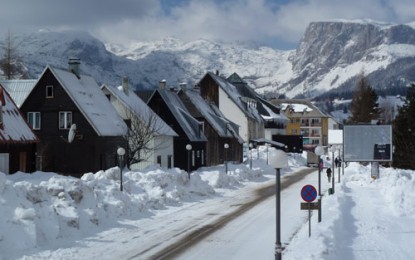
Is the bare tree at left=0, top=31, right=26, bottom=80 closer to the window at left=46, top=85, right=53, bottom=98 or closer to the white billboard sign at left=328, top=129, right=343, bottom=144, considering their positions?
the window at left=46, top=85, right=53, bottom=98

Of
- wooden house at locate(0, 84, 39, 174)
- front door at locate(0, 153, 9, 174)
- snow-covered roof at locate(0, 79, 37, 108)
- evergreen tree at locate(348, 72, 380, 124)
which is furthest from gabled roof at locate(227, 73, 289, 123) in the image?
front door at locate(0, 153, 9, 174)

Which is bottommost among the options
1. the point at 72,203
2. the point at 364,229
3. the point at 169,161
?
the point at 364,229

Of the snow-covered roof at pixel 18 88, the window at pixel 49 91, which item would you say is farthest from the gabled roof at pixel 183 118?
the window at pixel 49 91

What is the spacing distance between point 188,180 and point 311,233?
17.3m

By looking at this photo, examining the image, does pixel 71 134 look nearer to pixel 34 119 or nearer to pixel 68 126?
pixel 68 126

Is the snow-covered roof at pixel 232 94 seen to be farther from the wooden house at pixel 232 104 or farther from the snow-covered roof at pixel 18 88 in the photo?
the snow-covered roof at pixel 18 88

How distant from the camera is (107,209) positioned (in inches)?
947

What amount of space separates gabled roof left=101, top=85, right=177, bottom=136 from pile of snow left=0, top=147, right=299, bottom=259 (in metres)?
17.8

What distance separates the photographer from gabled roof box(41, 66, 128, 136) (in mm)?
46062

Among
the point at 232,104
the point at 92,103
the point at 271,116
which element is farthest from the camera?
the point at 271,116

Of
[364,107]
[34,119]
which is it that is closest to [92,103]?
[34,119]

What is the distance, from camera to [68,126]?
46688mm

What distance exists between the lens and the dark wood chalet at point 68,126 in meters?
46.0

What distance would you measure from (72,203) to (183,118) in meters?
39.6
